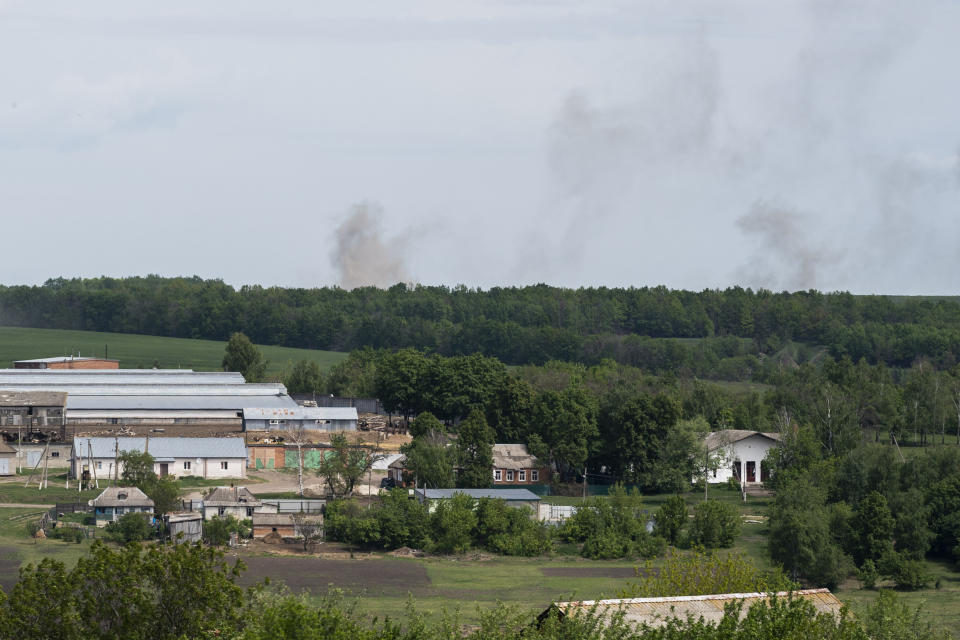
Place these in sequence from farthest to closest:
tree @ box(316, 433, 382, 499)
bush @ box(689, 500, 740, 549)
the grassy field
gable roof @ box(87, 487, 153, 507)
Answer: the grassy field < tree @ box(316, 433, 382, 499) < gable roof @ box(87, 487, 153, 507) < bush @ box(689, 500, 740, 549)

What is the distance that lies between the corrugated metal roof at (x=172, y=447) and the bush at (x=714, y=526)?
29.5m

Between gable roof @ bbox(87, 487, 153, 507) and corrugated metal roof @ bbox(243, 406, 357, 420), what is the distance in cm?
2885

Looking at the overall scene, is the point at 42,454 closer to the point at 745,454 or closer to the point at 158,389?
the point at 158,389

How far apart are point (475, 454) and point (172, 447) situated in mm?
18210

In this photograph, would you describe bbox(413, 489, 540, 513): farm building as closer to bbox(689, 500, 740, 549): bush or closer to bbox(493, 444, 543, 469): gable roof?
bbox(689, 500, 740, 549): bush

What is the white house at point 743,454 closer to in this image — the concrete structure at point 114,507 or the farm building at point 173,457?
the farm building at point 173,457

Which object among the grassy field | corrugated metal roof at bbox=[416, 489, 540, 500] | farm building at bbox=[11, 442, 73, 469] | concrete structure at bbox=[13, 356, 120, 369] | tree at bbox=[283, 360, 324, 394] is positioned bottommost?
corrugated metal roof at bbox=[416, 489, 540, 500]

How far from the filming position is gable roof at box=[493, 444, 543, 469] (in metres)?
80.0

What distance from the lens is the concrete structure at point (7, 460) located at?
77312 millimetres

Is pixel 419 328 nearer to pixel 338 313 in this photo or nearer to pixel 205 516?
pixel 338 313

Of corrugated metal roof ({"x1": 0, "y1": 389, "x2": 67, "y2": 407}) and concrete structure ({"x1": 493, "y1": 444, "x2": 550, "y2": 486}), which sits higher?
corrugated metal roof ({"x1": 0, "y1": 389, "x2": 67, "y2": 407})

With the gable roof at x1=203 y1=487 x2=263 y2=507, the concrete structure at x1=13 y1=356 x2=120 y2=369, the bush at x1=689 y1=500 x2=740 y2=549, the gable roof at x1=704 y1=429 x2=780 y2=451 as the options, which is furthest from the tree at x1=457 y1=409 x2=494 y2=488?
the concrete structure at x1=13 y1=356 x2=120 y2=369

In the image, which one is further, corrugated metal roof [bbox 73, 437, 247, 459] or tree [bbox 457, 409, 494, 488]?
corrugated metal roof [bbox 73, 437, 247, 459]

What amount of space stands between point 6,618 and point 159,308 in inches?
6937
